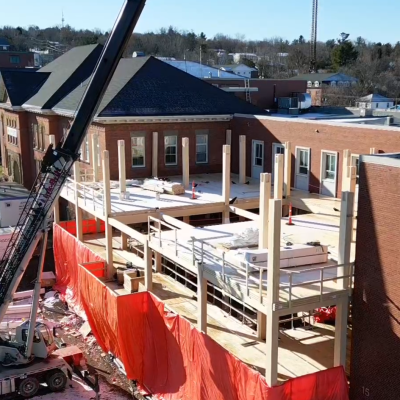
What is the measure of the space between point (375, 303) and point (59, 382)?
410 inches

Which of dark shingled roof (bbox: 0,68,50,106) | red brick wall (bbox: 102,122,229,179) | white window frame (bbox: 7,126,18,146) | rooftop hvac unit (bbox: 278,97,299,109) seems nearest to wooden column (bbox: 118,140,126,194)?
red brick wall (bbox: 102,122,229,179)

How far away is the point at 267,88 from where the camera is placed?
48.4 metres

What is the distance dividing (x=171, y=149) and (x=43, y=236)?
15717 millimetres

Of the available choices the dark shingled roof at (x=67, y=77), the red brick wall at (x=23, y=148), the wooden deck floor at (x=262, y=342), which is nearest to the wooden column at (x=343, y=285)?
the wooden deck floor at (x=262, y=342)

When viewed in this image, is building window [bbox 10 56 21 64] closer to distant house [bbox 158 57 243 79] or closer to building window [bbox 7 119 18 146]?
distant house [bbox 158 57 243 79]

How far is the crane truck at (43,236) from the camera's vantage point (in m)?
15.8

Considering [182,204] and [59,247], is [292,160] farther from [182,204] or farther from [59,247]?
[59,247]

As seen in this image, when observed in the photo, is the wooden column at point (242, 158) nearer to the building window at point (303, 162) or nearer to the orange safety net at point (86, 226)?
the building window at point (303, 162)

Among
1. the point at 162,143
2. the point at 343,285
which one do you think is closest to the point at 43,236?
the point at 343,285

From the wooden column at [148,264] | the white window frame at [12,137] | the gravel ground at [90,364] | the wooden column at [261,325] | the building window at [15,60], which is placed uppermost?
the building window at [15,60]

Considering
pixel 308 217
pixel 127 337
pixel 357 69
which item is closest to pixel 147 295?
pixel 127 337

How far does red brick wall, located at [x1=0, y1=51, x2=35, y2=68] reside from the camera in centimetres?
8734

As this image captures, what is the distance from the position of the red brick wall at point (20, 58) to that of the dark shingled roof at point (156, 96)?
58.1m

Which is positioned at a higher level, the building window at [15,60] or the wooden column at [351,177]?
the building window at [15,60]
